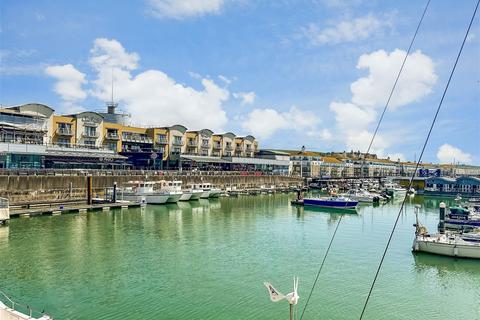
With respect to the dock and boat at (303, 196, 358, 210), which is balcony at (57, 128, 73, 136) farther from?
boat at (303, 196, 358, 210)

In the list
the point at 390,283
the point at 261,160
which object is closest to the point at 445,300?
the point at 390,283

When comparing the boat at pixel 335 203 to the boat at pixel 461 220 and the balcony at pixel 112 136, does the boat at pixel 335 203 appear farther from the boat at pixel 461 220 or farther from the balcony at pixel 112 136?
the balcony at pixel 112 136

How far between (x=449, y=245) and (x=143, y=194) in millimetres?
38879

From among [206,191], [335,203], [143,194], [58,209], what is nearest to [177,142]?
[206,191]

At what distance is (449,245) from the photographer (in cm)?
2528

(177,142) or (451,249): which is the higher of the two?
(177,142)

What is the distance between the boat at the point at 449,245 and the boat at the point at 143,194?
35019 millimetres

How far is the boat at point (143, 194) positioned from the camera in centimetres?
5353

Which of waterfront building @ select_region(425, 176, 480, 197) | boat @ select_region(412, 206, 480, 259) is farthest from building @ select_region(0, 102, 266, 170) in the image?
boat @ select_region(412, 206, 480, 259)

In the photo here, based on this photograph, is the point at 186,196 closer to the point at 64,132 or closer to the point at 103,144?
the point at 103,144

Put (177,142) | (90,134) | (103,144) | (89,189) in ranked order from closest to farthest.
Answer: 1. (89,189)
2. (90,134)
3. (103,144)
4. (177,142)

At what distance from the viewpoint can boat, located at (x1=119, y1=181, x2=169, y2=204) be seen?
176 ft

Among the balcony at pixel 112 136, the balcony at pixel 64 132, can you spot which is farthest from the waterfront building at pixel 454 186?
the balcony at pixel 64 132

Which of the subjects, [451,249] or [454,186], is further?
[454,186]
